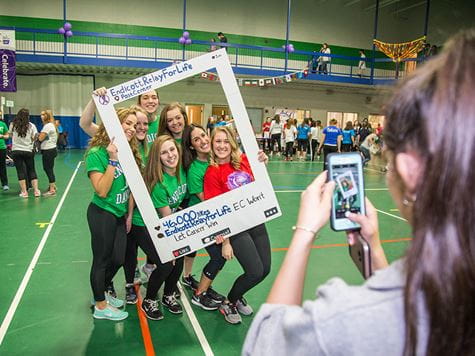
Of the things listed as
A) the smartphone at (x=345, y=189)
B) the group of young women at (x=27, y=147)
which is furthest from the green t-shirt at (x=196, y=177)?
the group of young women at (x=27, y=147)

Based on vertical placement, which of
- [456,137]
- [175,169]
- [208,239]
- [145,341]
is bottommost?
[145,341]

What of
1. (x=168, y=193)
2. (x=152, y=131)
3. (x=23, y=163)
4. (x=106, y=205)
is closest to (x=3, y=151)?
(x=23, y=163)

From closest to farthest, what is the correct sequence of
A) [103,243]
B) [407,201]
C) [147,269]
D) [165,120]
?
[407,201]
[103,243]
[165,120]
[147,269]

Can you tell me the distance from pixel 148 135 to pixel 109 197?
3.14ft

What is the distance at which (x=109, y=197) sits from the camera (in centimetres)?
321

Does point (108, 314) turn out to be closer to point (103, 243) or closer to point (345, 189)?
point (103, 243)

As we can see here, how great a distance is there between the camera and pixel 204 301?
3.78 meters

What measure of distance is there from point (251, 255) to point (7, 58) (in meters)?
12.3

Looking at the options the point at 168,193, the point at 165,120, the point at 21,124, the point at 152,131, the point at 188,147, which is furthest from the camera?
the point at 21,124

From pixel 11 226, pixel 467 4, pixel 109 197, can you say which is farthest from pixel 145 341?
pixel 467 4

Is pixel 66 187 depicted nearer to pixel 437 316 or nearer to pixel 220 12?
pixel 437 316

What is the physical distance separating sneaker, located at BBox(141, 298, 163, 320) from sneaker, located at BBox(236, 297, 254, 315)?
747 millimetres

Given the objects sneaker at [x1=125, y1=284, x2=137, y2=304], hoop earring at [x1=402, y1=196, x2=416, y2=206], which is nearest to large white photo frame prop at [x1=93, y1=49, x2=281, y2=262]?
sneaker at [x1=125, y1=284, x2=137, y2=304]

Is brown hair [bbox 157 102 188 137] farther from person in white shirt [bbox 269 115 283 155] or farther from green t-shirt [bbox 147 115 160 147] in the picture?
person in white shirt [bbox 269 115 283 155]
